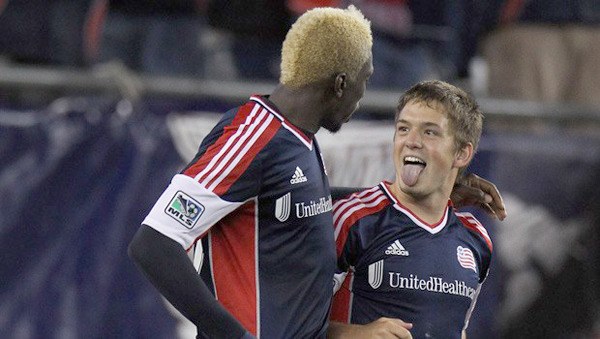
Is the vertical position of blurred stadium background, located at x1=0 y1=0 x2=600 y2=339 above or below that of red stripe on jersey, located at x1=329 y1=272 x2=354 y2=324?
below

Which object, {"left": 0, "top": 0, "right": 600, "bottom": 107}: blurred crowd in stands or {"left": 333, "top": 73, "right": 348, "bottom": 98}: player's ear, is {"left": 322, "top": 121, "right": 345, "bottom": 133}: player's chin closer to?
{"left": 333, "top": 73, "right": 348, "bottom": 98}: player's ear

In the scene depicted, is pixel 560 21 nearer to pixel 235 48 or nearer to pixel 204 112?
pixel 235 48

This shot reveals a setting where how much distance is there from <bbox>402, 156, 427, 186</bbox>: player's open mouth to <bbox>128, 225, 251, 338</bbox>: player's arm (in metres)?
0.75

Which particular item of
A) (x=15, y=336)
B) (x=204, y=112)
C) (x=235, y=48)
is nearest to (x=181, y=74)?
(x=235, y=48)

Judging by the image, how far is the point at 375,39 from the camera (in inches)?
285

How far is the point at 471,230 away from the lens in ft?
14.2

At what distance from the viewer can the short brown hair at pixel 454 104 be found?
13.5ft

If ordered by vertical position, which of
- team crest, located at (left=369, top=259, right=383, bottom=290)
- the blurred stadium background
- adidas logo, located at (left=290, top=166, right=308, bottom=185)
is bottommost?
the blurred stadium background

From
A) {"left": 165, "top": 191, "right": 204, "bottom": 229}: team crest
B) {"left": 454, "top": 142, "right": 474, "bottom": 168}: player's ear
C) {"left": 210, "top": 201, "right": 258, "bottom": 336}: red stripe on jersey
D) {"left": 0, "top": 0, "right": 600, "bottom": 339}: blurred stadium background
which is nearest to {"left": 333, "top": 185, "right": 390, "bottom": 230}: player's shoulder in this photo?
{"left": 454, "top": 142, "right": 474, "bottom": 168}: player's ear

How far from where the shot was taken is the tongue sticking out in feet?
13.3

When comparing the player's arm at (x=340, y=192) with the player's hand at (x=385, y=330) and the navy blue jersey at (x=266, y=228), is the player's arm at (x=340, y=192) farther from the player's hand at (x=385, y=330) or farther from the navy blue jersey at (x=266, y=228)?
the player's hand at (x=385, y=330)

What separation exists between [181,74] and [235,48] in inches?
15.1

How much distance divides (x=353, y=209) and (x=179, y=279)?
2.36ft

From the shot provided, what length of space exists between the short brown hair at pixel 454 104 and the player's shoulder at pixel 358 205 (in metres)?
0.26
